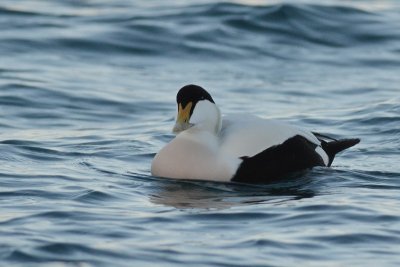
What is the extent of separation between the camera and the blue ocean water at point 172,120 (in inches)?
230

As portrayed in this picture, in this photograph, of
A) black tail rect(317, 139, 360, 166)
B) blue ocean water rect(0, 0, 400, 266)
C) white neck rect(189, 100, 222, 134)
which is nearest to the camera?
blue ocean water rect(0, 0, 400, 266)

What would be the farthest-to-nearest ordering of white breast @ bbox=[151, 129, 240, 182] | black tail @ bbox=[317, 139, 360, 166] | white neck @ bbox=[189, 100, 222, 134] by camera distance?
black tail @ bbox=[317, 139, 360, 166]
white neck @ bbox=[189, 100, 222, 134]
white breast @ bbox=[151, 129, 240, 182]

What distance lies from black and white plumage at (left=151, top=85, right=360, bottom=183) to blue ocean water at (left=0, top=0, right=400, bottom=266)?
0.10 meters

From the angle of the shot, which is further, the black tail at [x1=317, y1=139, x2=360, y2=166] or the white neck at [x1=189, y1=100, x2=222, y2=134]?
the black tail at [x1=317, y1=139, x2=360, y2=166]

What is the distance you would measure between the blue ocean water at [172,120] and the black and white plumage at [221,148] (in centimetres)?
10

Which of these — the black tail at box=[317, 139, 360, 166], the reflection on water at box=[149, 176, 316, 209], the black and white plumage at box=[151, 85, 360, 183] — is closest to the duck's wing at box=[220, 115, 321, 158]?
the black and white plumage at box=[151, 85, 360, 183]

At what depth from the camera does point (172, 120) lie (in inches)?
395

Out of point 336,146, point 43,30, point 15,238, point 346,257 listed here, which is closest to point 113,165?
point 336,146

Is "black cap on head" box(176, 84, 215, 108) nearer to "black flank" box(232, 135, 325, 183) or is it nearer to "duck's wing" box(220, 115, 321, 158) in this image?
"duck's wing" box(220, 115, 321, 158)

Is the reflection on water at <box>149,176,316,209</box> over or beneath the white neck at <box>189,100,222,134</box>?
beneath

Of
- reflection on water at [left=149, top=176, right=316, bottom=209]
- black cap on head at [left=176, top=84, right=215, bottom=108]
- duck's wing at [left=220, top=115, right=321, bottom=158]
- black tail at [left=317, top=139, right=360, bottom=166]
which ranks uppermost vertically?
black cap on head at [left=176, top=84, right=215, bottom=108]

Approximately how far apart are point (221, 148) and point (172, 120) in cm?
269

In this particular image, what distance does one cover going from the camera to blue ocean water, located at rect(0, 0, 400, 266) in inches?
230

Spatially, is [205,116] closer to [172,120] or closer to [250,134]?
[250,134]
